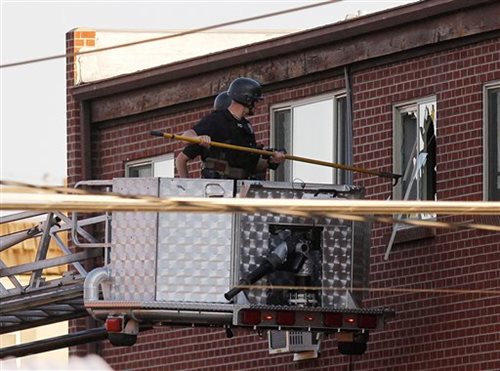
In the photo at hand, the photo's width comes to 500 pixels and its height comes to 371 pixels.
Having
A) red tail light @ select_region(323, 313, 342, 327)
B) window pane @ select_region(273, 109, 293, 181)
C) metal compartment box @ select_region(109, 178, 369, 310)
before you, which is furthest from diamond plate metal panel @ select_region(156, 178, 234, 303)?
window pane @ select_region(273, 109, 293, 181)

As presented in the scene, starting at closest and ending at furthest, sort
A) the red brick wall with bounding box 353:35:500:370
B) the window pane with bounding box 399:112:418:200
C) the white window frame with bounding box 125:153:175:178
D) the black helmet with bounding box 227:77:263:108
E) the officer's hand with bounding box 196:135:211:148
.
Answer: the officer's hand with bounding box 196:135:211:148 → the black helmet with bounding box 227:77:263:108 → the red brick wall with bounding box 353:35:500:370 → the window pane with bounding box 399:112:418:200 → the white window frame with bounding box 125:153:175:178

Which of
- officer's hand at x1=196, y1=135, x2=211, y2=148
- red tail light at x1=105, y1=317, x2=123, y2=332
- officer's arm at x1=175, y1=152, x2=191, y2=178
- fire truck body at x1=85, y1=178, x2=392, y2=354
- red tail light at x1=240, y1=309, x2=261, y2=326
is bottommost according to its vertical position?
red tail light at x1=105, y1=317, x2=123, y2=332

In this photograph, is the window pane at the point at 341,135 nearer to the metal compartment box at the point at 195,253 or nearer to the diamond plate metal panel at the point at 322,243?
the diamond plate metal panel at the point at 322,243

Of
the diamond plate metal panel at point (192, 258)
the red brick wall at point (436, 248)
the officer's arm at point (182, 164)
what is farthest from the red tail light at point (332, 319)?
the officer's arm at point (182, 164)

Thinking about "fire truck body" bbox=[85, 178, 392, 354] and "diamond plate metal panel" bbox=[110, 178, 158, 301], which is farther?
"diamond plate metal panel" bbox=[110, 178, 158, 301]

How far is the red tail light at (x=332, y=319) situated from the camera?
83.0ft

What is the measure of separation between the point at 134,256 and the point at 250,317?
1322 millimetres

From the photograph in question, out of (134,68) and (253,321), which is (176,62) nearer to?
(134,68)

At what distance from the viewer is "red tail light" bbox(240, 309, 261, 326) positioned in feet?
81.4

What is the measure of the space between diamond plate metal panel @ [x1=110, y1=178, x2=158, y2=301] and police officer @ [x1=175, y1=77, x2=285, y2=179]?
0.64 m

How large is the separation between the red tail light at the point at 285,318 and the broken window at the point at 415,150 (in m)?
3.05

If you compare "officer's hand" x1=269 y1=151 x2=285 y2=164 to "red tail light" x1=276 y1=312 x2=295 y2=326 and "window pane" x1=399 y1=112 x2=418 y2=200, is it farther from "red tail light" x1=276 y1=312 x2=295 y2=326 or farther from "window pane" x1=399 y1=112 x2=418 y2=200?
"window pane" x1=399 y1=112 x2=418 y2=200

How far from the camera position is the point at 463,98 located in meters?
27.0

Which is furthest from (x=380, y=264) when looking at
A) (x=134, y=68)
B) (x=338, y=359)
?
(x=134, y=68)
